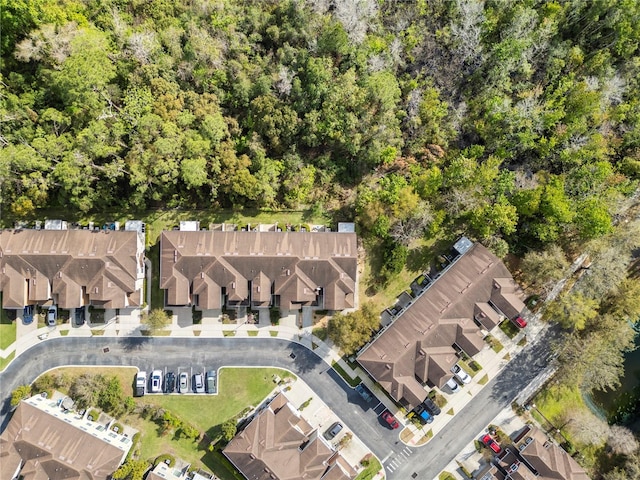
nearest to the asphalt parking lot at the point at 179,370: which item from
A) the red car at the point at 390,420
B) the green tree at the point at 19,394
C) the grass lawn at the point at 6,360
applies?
the green tree at the point at 19,394

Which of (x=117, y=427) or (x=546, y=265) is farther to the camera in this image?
(x=117, y=427)

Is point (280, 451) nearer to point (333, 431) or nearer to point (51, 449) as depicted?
point (333, 431)

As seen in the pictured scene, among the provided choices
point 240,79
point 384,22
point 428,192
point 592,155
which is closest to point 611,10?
point 592,155

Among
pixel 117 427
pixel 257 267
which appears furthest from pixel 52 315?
pixel 257 267

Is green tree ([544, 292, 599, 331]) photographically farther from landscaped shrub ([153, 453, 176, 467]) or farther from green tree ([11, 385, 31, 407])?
green tree ([11, 385, 31, 407])

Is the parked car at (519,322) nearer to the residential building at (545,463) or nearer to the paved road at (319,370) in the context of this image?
the paved road at (319,370)

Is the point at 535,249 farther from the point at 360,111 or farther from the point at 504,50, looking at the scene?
the point at 360,111

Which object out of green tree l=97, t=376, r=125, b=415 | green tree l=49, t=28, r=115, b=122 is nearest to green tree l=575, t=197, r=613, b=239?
green tree l=49, t=28, r=115, b=122
